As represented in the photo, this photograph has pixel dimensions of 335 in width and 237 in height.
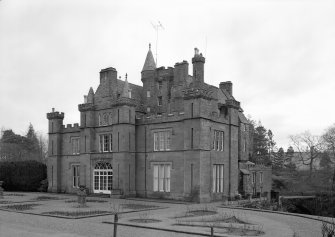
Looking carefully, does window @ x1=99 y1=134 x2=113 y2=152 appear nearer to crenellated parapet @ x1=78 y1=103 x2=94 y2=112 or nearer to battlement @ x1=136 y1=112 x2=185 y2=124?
crenellated parapet @ x1=78 y1=103 x2=94 y2=112

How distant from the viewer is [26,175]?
154 ft

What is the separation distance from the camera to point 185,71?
38156mm

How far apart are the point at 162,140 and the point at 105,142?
Answer: 6.73 metres

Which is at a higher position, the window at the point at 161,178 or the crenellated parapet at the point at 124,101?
the crenellated parapet at the point at 124,101

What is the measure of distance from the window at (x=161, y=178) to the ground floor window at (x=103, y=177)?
4.88m

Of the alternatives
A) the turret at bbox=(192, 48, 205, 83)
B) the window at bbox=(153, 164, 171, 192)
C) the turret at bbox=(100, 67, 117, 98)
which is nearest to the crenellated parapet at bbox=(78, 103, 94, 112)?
the turret at bbox=(100, 67, 117, 98)

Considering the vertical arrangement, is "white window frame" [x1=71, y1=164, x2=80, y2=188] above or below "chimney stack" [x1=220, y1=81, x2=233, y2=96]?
below

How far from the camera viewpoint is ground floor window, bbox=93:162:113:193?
123ft

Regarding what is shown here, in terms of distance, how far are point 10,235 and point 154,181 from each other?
2113 centimetres

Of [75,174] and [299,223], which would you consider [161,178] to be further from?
[299,223]

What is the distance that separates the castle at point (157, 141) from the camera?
32.7 metres

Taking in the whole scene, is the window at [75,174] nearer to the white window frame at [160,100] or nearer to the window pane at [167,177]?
the white window frame at [160,100]

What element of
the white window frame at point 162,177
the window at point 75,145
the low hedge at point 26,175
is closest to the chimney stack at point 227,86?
the white window frame at point 162,177

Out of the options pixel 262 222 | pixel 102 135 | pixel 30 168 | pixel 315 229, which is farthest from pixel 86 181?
pixel 315 229
